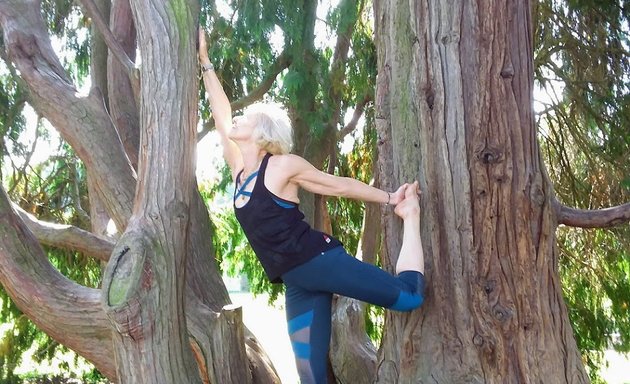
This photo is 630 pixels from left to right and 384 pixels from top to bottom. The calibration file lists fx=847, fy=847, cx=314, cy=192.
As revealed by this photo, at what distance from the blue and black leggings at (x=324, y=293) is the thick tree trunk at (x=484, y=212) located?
9.8 inches

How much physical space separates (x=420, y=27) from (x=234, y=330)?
1.83 metres

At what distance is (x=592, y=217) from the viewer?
3.99 meters

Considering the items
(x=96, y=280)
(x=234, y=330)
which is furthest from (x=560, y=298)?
(x=96, y=280)

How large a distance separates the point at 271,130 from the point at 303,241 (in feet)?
1.61

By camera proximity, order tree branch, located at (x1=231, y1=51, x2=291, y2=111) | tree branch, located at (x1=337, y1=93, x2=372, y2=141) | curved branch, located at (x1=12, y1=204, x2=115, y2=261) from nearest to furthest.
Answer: curved branch, located at (x1=12, y1=204, x2=115, y2=261) < tree branch, located at (x1=231, y1=51, x2=291, y2=111) < tree branch, located at (x1=337, y1=93, x2=372, y2=141)

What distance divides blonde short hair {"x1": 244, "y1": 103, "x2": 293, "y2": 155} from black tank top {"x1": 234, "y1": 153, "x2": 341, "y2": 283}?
6 cm

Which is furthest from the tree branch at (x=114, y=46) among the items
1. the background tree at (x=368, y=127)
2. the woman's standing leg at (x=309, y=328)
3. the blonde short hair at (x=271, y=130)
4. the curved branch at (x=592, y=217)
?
the curved branch at (x=592, y=217)

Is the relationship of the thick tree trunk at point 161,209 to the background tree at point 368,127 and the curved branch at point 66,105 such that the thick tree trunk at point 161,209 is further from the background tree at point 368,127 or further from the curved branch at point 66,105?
the curved branch at point 66,105

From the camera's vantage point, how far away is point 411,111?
3.94 meters

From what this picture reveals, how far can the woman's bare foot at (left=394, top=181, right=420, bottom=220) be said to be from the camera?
3.72 meters

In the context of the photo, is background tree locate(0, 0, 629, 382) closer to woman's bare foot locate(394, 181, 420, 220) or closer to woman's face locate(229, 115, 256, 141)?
woman's bare foot locate(394, 181, 420, 220)

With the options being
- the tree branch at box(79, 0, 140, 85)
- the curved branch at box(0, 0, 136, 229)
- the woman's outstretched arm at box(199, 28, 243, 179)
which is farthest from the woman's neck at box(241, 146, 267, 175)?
the curved branch at box(0, 0, 136, 229)

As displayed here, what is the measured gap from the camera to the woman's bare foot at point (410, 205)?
372 cm

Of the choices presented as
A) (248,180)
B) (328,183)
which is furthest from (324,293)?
(248,180)
